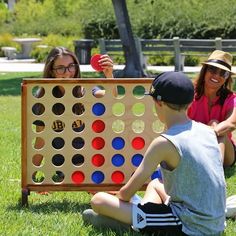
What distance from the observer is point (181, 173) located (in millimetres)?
3672

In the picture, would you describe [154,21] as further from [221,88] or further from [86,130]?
[86,130]

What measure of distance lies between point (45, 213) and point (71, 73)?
4.10 feet

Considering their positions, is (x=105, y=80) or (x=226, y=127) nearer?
(x=105, y=80)

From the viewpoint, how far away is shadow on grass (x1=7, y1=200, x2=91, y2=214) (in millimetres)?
4574

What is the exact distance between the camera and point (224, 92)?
5629 millimetres

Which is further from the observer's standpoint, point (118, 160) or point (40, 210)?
point (118, 160)

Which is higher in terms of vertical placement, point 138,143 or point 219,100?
point 219,100

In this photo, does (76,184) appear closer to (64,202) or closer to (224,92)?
(64,202)

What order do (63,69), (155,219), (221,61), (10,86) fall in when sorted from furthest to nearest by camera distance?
(10,86)
(221,61)
(63,69)
(155,219)

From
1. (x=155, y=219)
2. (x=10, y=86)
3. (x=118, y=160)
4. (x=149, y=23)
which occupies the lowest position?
(x=10, y=86)

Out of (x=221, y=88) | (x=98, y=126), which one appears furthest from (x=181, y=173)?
(x=221, y=88)

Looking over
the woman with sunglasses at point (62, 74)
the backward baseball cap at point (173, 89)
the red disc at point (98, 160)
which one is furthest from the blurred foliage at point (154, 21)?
the backward baseball cap at point (173, 89)

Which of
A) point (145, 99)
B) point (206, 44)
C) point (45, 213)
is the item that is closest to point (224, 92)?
point (145, 99)

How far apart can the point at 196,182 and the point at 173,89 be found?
548mm
